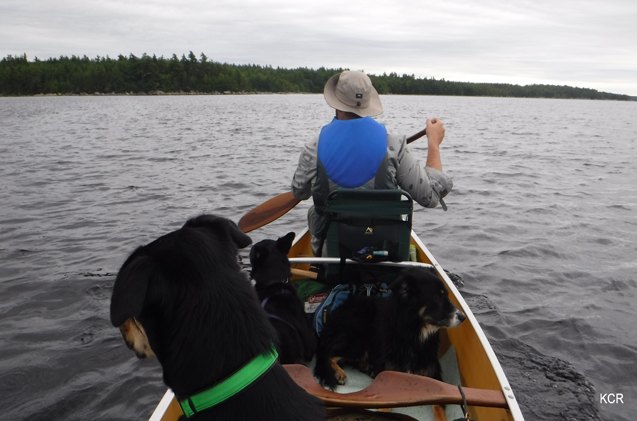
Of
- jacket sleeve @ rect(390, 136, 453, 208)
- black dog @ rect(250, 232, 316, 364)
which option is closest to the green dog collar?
black dog @ rect(250, 232, 316, 364)

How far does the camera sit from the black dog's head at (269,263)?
15.2ft

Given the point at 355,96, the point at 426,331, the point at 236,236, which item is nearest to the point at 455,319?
the point at 426,331

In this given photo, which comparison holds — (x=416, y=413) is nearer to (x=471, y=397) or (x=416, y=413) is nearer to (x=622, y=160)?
(x=471, y=397)

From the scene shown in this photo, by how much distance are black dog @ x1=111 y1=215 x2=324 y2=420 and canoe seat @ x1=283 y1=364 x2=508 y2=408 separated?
120 cm

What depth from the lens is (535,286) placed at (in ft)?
28.3

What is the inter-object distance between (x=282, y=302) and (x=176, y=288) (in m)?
2.49

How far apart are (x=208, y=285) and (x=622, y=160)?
25.0 metres

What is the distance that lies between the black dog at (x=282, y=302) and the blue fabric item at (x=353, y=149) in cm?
74

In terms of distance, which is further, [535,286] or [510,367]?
[535,286]

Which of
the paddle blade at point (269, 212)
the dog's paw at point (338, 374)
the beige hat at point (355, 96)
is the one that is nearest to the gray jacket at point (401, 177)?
the beige hat at point (355, 96)

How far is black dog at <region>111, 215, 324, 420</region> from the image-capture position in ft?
6.45

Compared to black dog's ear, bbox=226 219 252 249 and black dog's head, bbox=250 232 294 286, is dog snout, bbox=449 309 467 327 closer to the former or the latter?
black dog's head, bbox=250 232 294 286

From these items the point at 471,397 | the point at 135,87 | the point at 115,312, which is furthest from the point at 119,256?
the point at 135,87

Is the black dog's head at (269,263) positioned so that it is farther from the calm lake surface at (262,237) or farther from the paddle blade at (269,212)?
the calm lake surface at (262,237)
